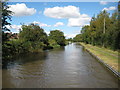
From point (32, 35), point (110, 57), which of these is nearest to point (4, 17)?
point (110, 57)

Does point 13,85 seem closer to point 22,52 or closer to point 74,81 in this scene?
point 74,81

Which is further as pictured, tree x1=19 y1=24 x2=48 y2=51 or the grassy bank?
tree x1=19 y1=24 x2=48 y2=51

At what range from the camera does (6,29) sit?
11641mm

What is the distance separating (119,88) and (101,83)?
3.84 ft

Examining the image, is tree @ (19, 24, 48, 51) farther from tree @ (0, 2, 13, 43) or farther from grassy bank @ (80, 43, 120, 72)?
tree @ (0, 2, 13, 43)

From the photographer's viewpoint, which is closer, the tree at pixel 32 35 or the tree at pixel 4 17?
the tree at pixel 4 17

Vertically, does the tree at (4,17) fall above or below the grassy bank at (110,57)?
above

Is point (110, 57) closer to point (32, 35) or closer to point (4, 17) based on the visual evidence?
point (4, 17)

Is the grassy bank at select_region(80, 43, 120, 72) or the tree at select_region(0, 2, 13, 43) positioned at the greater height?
the tree at select_region(0, 2, 13, 43)

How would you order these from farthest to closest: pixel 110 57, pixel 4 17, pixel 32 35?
1. pixel 32 35
2. pixel 110 57
3. pixel 4 17

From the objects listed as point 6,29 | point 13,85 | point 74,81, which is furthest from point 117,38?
point 13,85

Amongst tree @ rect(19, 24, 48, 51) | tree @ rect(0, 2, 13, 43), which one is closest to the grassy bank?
tree @ rect(0, 2, 13, 43)

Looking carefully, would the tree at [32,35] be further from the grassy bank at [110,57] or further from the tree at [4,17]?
the tree at [4,17]

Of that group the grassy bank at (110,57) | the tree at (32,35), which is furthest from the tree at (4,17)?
Answer: the tree at (32,35)
